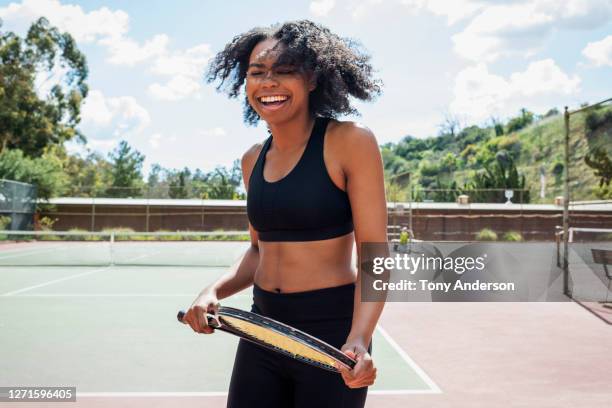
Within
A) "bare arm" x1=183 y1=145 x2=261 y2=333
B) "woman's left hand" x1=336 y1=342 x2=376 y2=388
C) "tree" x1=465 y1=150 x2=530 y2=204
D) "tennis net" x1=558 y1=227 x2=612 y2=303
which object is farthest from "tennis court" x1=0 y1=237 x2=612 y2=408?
"tree" x1=465 y1=150 x2=530 y2=204

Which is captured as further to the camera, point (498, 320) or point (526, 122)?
point (526, 122)

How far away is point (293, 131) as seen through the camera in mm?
2135

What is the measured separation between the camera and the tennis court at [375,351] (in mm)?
5148

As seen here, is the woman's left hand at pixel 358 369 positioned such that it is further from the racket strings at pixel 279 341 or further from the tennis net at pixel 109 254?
the tennis net at pixel 109 254

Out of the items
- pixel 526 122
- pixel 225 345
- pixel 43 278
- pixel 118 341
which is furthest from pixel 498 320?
pixel 526 122

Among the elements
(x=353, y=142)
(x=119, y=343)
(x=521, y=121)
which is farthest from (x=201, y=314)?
(x=521, y=121)

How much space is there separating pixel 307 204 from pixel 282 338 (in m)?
0.41

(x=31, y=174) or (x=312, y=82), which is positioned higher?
(x=31, y=174)

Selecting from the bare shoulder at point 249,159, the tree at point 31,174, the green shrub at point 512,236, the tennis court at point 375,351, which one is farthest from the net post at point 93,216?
the bare shoulder at point 249,159

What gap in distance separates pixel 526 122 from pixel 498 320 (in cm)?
8954

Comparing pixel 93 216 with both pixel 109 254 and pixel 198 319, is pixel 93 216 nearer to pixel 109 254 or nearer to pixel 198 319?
pixel 109 254

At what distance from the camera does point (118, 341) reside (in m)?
7.04

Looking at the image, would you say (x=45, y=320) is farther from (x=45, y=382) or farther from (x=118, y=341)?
(x=45, y=382)

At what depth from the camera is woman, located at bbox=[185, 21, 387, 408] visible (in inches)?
76.0
